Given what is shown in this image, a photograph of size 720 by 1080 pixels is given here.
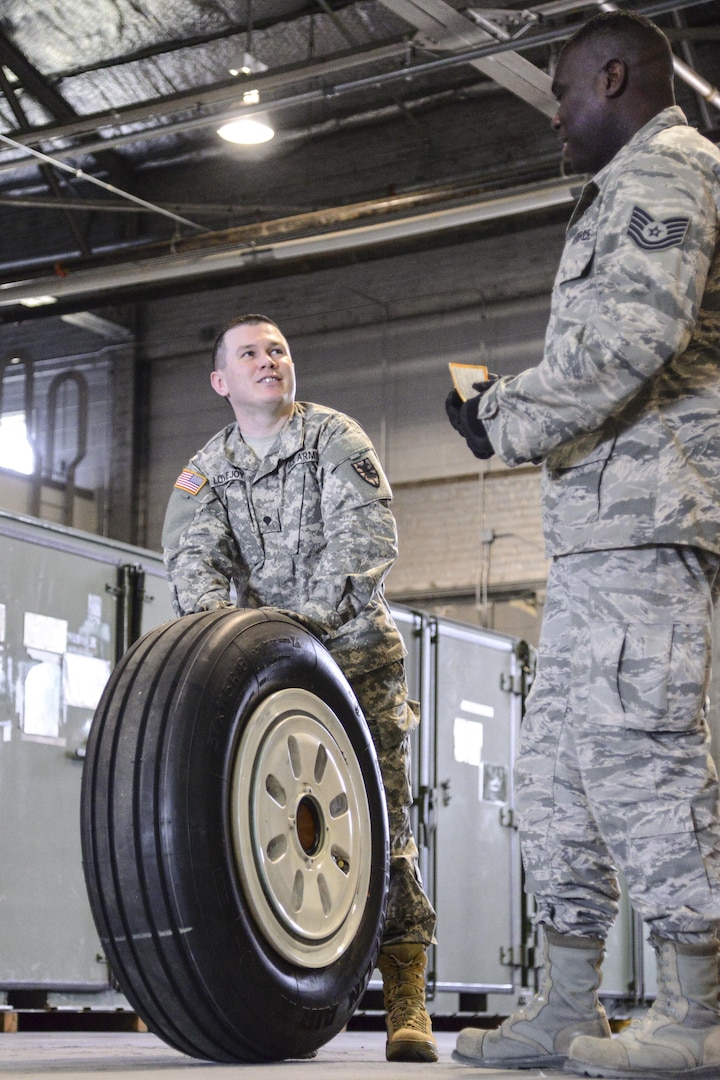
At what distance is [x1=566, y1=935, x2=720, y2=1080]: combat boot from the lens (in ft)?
6.78

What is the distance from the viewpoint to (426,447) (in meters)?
11.6

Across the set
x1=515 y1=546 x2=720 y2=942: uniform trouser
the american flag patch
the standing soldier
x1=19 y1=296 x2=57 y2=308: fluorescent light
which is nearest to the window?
x1=19 y1=296 x2=57 y2=308: fluorescent light

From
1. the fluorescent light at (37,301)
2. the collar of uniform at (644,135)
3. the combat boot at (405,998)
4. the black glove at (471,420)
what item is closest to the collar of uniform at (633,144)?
the collar of uniform at (644,135)

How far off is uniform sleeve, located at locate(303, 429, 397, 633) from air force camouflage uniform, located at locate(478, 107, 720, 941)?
85 cm

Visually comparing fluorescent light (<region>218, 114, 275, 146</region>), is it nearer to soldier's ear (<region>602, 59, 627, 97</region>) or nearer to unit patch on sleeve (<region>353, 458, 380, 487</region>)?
unit patch on sleeve (<region>353, 458, 380, 487</region>)

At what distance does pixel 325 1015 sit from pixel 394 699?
0.89 metres

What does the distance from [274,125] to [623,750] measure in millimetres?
10152

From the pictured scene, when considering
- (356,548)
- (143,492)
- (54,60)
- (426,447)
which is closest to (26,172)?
(54,60)

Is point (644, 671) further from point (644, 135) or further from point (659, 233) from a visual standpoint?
point (644, 135)

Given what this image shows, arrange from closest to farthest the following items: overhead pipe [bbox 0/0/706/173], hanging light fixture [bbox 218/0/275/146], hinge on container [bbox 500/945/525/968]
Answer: overhead pipe [bbox 0/0/706/173] → hinge on container [bbox 500/945/525/968] → hanging light fixture [bbox 218/0/275/146]

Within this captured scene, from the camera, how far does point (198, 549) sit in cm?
336

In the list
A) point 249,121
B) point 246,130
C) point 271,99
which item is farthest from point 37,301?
point 271,99

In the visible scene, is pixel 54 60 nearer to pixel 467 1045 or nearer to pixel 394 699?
pixel 394 699

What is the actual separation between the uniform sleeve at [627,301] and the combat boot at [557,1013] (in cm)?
84
